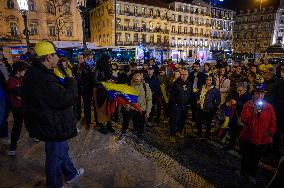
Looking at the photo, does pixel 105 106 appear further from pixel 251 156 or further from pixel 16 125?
pixel 251 156

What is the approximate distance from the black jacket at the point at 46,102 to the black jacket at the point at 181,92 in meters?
3.41

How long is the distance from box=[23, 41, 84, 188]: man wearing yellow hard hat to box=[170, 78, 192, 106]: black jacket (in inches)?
133

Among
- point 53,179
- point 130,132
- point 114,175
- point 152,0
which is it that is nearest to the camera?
point 53,179

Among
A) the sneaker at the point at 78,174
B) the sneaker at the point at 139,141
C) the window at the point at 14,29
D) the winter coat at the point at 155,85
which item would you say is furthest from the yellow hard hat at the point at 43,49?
the window at the point at 14,29

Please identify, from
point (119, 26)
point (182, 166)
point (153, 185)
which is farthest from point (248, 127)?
point (119, 26)

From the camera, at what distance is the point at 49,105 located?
9.37 ft

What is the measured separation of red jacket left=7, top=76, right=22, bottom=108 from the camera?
465 centimetres

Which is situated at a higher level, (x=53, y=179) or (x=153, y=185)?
(x=53, y=179)

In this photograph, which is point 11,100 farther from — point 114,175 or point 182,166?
point 182,166

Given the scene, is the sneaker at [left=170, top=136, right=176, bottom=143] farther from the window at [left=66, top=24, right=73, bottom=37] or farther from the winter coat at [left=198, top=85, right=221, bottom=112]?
the window at [left=66, top=24, right=73, bottom=37]

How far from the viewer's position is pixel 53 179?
3.16 meters

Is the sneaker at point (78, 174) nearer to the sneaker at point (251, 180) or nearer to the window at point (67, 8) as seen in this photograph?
the sneaker at point (251, 180)

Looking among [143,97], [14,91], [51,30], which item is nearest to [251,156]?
[143,97]

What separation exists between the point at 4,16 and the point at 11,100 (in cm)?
3093
